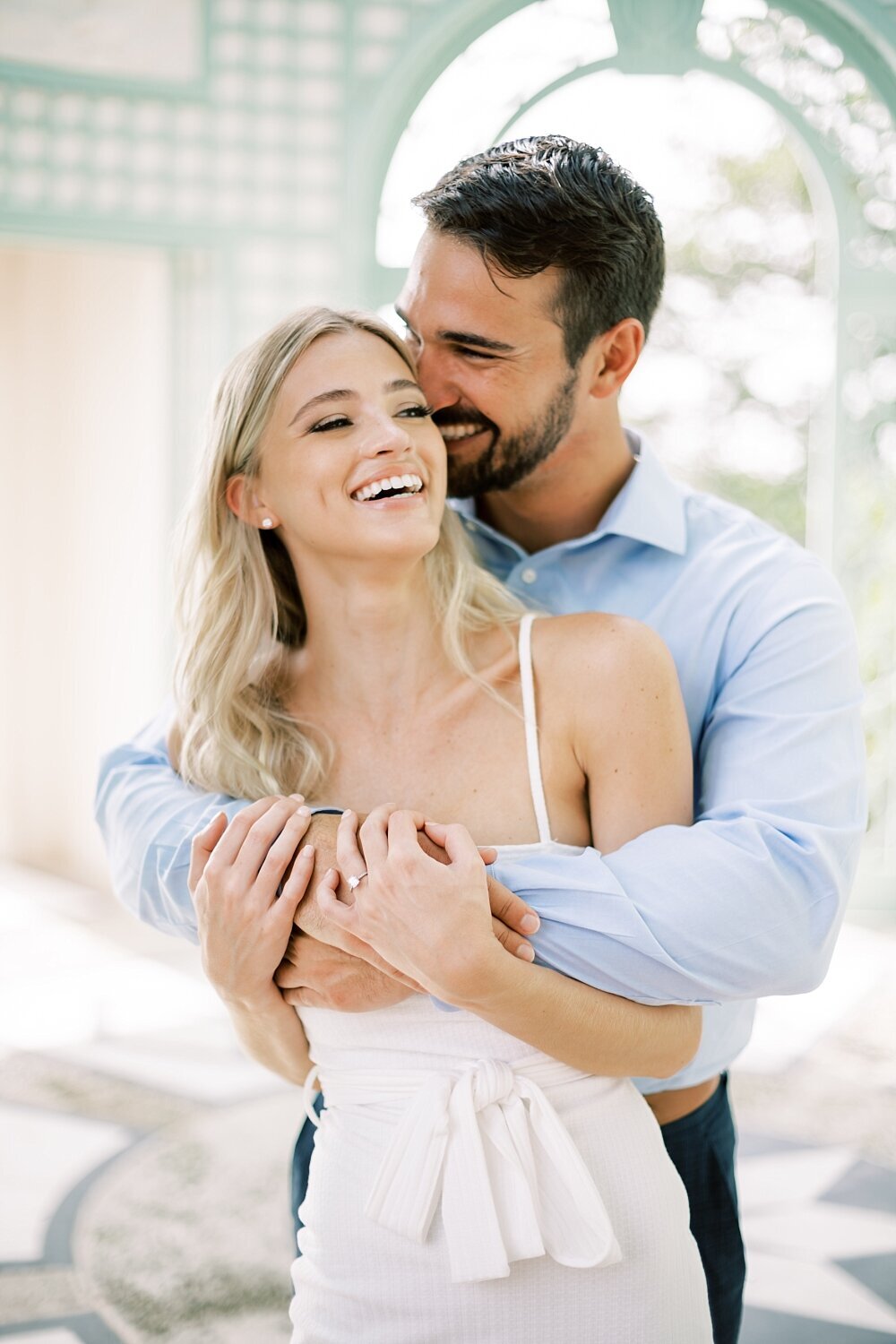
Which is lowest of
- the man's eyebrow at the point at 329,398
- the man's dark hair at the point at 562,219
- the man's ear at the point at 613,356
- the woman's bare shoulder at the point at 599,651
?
the woman's bare shoulder at the point at 599,651

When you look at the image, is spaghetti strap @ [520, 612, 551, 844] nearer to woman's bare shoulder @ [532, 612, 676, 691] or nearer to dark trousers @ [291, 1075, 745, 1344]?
woman's bare shoulder @ [532, 612, 676, 691]

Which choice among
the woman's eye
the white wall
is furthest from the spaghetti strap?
the white wall

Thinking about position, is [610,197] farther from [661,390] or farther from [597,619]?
[661,390]

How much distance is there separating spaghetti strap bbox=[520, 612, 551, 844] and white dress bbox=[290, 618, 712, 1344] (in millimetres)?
102

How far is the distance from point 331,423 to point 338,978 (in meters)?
0.65

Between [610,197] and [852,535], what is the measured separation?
358cm

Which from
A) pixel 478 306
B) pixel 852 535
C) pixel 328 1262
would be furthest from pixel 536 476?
pixel 852 535

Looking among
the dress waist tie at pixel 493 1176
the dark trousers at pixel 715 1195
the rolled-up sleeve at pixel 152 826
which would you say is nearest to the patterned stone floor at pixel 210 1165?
the dark trousers at pixel 715 1195

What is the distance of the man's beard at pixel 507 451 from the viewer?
177cm

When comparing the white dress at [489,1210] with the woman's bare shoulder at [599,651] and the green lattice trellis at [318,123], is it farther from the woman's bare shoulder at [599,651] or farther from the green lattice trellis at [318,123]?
the green lattice trellis at [318,123]

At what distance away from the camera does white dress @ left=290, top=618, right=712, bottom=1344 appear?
50.8 inches

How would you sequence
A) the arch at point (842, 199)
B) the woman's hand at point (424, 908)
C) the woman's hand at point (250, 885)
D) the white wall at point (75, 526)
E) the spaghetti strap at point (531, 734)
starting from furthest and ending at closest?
the white wall at point (75, 526), the arch at point (842, 199), the spaghetti strap at point (531, 734), the woman's hand at point (250, 885), the woman's hand at point (424, 908)

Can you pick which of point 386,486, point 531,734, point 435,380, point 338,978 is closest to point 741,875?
point 531,734

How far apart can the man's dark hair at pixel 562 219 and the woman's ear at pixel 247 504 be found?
1.50ft
